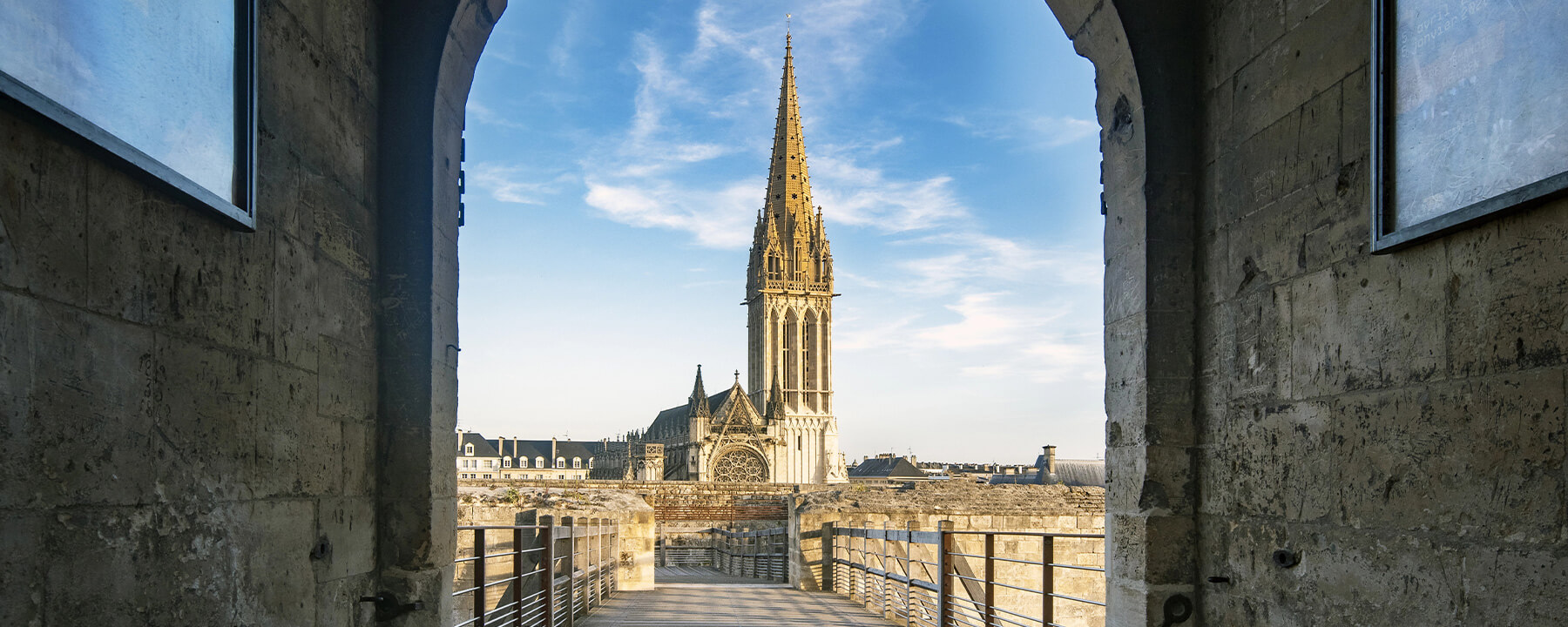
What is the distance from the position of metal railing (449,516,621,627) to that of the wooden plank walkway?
0.32 meters

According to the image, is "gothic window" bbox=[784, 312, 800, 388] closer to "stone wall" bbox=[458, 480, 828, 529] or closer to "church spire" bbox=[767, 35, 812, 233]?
"church spire" bbox=[767, 35, 812, 233]

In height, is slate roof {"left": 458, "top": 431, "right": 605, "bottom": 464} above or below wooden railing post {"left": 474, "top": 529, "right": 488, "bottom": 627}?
below

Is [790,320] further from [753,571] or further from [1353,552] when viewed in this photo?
[1353,552]

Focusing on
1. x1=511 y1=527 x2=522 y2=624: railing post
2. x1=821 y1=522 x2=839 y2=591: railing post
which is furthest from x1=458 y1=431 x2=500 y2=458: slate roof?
x1=511 y1=527 x2=522 y2=624: railing post

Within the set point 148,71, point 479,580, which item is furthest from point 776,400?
point 148,71

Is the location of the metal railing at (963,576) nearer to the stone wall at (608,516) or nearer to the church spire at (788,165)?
the stone wall at (608,516)

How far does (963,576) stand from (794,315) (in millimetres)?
62524

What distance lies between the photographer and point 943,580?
6957 mm

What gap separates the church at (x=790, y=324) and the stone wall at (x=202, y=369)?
61746 millimetres

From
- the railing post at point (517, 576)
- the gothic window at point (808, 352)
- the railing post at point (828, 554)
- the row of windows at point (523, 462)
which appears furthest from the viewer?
the row of windows at point (523, 462)

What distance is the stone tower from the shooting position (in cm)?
7044

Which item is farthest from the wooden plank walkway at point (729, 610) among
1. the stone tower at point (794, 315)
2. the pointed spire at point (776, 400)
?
the stone tower at point (794, 315)

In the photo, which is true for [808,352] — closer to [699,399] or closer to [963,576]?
[699,399]

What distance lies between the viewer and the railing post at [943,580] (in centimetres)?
683
